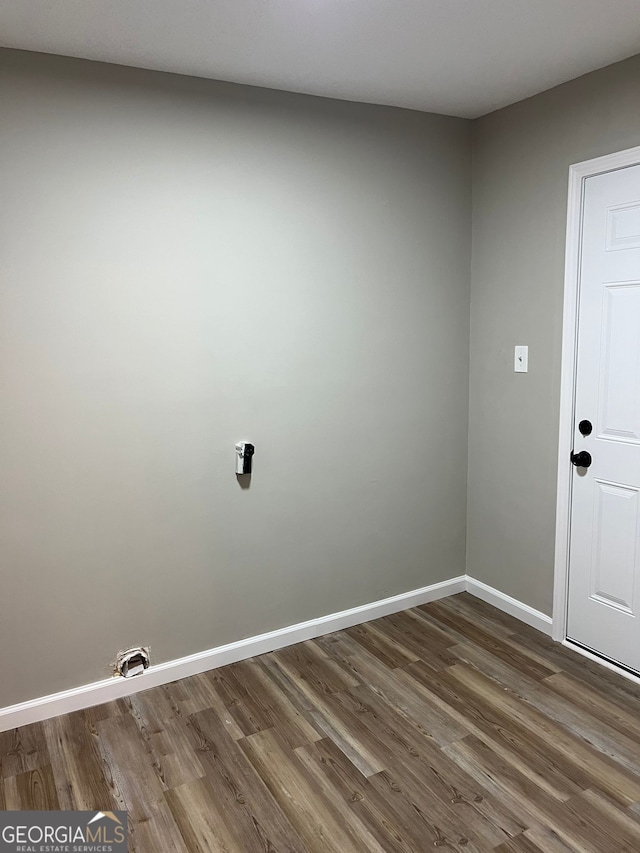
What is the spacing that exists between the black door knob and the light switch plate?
0.48 m

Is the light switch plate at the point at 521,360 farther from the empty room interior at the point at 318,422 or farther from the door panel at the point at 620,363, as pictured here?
the door panel at the point at 620,363

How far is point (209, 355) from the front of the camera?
2.75 metres

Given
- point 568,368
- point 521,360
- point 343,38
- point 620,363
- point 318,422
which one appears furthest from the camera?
point 521,360

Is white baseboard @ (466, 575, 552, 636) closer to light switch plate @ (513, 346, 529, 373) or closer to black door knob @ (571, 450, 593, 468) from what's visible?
black door knob @ (571, 450, 593, 468)

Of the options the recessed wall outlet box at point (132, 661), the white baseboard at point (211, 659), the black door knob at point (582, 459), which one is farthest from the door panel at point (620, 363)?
the recessed wall outlet box at point (132, 661)

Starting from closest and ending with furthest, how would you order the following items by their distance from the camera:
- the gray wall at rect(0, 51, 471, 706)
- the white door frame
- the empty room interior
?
1. the empty room interior
2. the gray wall at rect(0, 51, 471, 706)
3. the white door frame

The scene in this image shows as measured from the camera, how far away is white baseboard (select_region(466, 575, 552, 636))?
3.16 meters

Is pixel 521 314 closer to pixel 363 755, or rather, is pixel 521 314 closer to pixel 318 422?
pixel 318 422

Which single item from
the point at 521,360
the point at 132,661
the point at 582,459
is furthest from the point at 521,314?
the point at 132,661

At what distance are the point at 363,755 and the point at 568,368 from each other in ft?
5.94

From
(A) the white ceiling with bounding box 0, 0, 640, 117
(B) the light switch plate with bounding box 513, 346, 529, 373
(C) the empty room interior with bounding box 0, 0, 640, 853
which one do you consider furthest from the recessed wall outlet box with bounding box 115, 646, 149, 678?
(A) the white ceiling with bounding box 0, 0, 640, 117

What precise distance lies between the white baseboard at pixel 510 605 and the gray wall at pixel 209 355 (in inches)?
13.7

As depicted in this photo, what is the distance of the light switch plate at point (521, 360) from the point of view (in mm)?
3139

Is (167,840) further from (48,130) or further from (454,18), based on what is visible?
(454,18)
